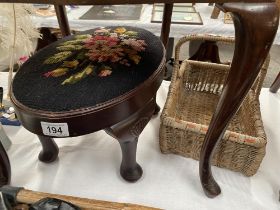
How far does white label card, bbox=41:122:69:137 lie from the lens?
466 mm

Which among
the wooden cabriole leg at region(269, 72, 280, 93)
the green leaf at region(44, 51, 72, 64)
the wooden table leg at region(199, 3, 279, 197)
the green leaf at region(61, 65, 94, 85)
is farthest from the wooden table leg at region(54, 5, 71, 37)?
the wooden cabriole leg at region(269, 72, 280, 93)

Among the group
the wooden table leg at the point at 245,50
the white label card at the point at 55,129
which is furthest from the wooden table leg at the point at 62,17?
the wooden table leg at the point at 245,50

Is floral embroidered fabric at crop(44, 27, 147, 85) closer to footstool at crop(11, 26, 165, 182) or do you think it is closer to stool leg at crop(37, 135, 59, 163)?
footstool at crop(11, 26, 165, 182)

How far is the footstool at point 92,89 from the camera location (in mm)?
471

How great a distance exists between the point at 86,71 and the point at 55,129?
15 cm

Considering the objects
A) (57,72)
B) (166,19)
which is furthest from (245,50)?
(166,19)

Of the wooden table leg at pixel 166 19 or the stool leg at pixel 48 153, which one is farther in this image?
the wooden table leg at pixel 166 19

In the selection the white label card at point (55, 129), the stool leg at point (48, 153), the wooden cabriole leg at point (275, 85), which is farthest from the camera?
the wooden cabriole leg at point (275, 85)

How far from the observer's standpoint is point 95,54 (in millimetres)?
616

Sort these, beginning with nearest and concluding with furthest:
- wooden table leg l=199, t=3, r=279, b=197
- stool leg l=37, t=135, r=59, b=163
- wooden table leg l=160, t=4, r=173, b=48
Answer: wooden table leg l=199, t=3, r=279, b=197 → stool leg l=37, t=135, r=59, b=163 → wooden table leg l=160, t=4, r=173, b=48

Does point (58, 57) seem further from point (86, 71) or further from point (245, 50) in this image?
point (245, 50)

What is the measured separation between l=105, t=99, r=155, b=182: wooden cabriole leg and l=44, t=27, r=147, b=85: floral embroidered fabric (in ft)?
0.39

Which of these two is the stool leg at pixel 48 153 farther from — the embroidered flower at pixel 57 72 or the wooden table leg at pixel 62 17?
the wooden table leg at pixel 62 17

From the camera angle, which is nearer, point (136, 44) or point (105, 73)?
point (105, 73)
